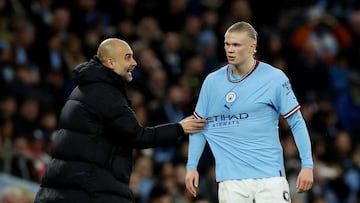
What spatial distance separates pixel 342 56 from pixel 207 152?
4328mm

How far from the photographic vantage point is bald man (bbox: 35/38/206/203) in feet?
25.9

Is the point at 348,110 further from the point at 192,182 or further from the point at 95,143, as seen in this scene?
the point at 95,143

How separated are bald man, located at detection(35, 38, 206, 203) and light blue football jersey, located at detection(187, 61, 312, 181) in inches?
19.3

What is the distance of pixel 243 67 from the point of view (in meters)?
8.12

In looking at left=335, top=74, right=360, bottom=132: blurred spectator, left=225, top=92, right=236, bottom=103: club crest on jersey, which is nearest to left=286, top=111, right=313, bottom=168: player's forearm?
left=225, top=92, right=236, bottom=103: club crest on jersey

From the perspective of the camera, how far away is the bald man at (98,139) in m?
7.89

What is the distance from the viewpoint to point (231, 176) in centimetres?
801

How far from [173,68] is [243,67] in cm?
694

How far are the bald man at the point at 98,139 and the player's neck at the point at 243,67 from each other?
76 cm

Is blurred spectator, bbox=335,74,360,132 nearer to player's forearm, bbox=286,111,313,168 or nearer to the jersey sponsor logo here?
the jersey sponsor logo

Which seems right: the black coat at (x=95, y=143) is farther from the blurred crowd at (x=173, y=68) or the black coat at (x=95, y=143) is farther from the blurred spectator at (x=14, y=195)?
the blurred crowd at (x=173, y=68)

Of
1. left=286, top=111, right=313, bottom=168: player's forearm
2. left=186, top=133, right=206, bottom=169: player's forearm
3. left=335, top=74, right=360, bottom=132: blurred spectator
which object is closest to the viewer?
left=286, top=111, right=313, bottom=168: player's forearm

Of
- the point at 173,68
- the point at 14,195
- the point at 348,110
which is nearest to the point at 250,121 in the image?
the point at 14,195

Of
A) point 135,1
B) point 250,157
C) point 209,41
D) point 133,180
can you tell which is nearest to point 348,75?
point 209,41
